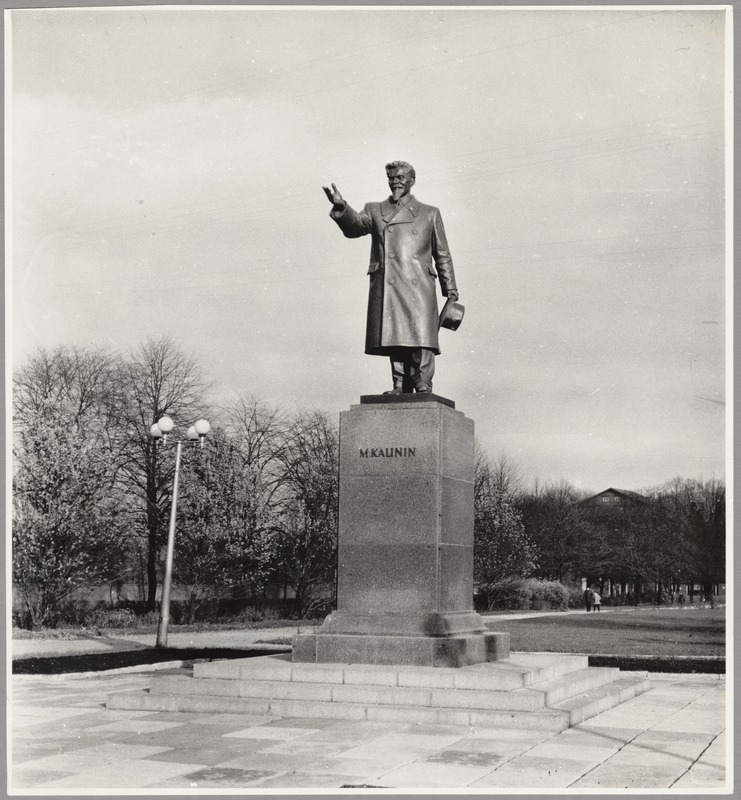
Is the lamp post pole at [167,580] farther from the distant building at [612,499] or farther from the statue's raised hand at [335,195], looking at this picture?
the distant building at [612,499]

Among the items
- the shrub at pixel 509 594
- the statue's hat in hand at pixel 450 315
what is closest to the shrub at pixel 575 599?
the shrub at pixel 509 594

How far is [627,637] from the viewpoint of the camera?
1037 inches

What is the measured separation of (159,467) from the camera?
125 feet

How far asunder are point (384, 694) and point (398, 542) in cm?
196

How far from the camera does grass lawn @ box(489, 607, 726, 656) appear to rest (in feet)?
71.2

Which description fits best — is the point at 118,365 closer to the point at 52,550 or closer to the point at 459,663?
the point at 52,550

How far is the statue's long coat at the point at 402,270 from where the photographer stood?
41.9 ft

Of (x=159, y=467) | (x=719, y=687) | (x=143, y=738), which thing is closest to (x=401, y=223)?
(x=143, y=738)

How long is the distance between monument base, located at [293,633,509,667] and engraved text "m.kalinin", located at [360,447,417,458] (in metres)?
2.01

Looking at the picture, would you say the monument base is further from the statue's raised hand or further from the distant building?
the distant building

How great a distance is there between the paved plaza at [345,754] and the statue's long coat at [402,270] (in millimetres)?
4692

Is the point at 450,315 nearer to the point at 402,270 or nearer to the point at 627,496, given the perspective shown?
the point at 402,270

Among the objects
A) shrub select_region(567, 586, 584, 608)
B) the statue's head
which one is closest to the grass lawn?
the statue's head

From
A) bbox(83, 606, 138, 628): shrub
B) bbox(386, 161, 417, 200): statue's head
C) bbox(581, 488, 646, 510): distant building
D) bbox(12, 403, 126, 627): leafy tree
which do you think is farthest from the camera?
bbox(581, 488, 646, 510): distant building
